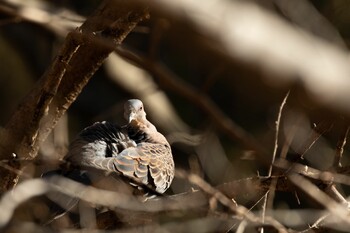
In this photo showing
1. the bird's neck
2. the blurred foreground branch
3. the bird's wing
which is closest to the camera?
the blurred foreground branch

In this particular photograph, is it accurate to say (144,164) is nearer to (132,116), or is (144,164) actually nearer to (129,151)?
(129,151)

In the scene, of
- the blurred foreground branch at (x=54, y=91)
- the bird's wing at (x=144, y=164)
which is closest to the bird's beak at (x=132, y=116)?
the bird's wing at (x=144, y=164)

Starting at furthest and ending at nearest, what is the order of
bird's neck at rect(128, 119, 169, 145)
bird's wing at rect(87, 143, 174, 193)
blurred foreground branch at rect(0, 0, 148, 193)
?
bird's neck at rect(128, 119, 169, 145) < bird's wing at rect(87, 143, 174, 193) < blurred foreground branch at rect(0, 0, 148, 193)

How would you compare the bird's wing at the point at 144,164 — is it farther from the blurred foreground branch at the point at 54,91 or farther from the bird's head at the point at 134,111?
the blurred foreground branch at the point at 54,91

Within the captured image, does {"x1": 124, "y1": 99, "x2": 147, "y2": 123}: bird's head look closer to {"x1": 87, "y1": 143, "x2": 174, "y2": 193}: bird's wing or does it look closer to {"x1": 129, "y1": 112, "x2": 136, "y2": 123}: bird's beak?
{"x1": 129, "y1": 112, "x2": 136, "y2": 123}: bird's beak

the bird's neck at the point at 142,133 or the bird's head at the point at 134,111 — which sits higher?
the bird's head at the point at 134,111

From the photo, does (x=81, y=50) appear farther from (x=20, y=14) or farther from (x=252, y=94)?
(x=252, y=94)

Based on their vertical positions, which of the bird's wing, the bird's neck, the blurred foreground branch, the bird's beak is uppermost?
the blurred foreground branch

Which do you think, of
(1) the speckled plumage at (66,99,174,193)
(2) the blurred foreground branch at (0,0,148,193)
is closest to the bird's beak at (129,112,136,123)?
(1) the speckled plumage at (66,99,174,193)

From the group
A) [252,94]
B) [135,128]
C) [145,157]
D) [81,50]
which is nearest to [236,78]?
[252,94]
